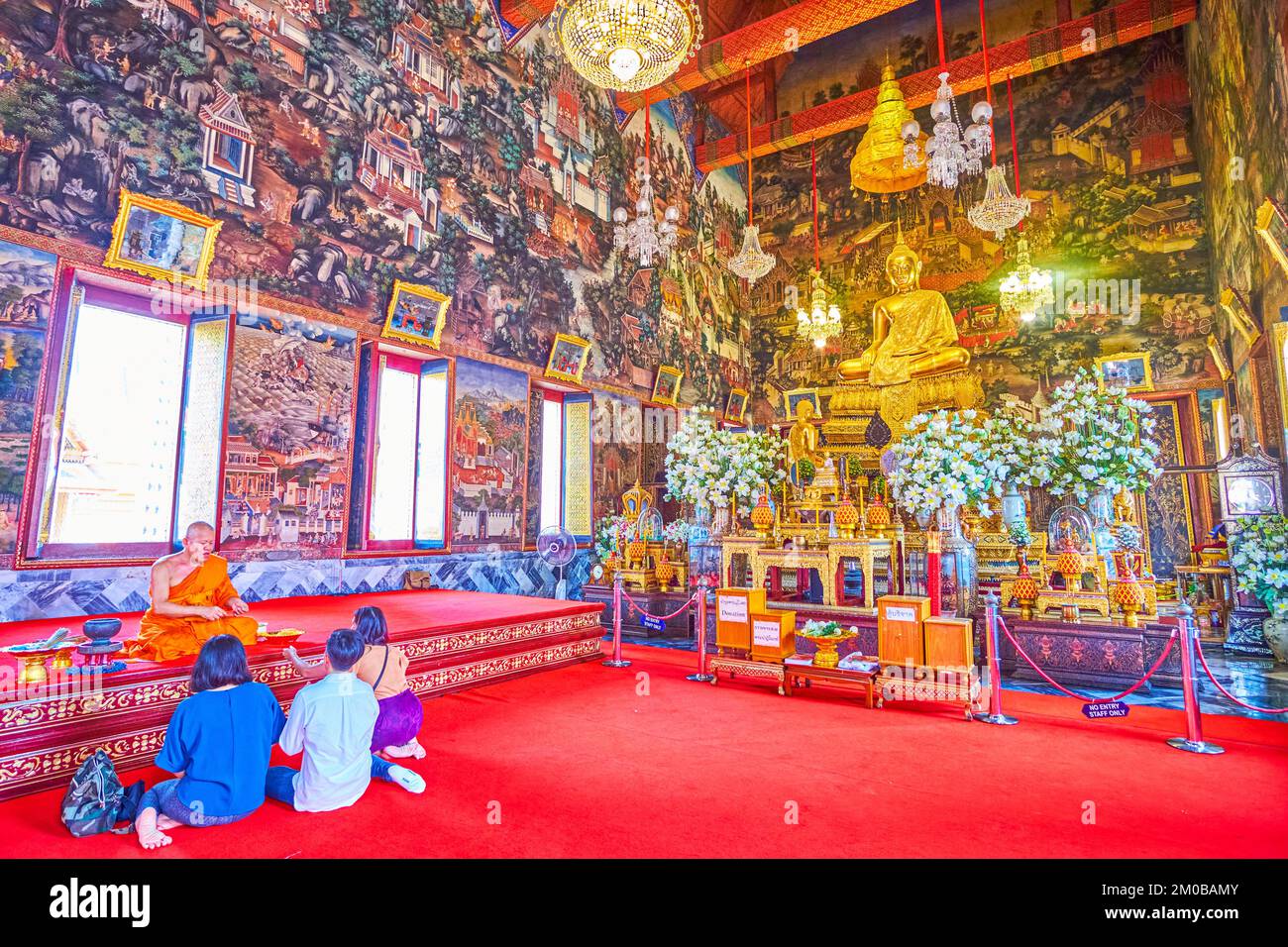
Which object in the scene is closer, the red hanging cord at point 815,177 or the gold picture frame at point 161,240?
the gold picture frame at point 161,240

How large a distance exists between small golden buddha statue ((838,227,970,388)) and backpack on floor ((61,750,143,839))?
1252 centimetres

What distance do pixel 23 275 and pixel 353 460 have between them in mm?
2867

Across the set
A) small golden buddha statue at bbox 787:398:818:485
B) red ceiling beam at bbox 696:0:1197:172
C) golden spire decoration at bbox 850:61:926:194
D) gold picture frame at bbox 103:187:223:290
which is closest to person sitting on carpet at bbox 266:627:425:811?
gold picture frame at bbox 103:187:223:290

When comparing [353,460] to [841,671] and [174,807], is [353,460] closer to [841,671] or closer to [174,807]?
[174,807]

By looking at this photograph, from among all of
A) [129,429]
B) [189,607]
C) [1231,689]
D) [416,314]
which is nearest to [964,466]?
[1231,689]

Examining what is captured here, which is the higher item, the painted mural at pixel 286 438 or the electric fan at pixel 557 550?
the painted mural at pixel 286 438

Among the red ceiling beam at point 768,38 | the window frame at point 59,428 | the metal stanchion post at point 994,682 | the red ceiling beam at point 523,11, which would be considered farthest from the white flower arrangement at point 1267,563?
the red ceiling beam at point 523,11

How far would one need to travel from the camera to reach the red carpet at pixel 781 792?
261 centimetres

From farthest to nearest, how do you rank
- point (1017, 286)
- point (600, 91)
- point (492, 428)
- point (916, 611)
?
point (600, 91) < point (1017, 286) < point (492, 428) < point (916, 611)

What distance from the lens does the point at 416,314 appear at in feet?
24.1

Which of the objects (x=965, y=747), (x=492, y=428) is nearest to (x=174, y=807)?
(x=965, y=747)

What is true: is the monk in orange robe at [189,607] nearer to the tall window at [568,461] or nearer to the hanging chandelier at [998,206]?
the tall window at [568,461]

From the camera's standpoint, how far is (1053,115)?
1180 cm

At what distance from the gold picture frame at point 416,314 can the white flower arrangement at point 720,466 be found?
351 cm
